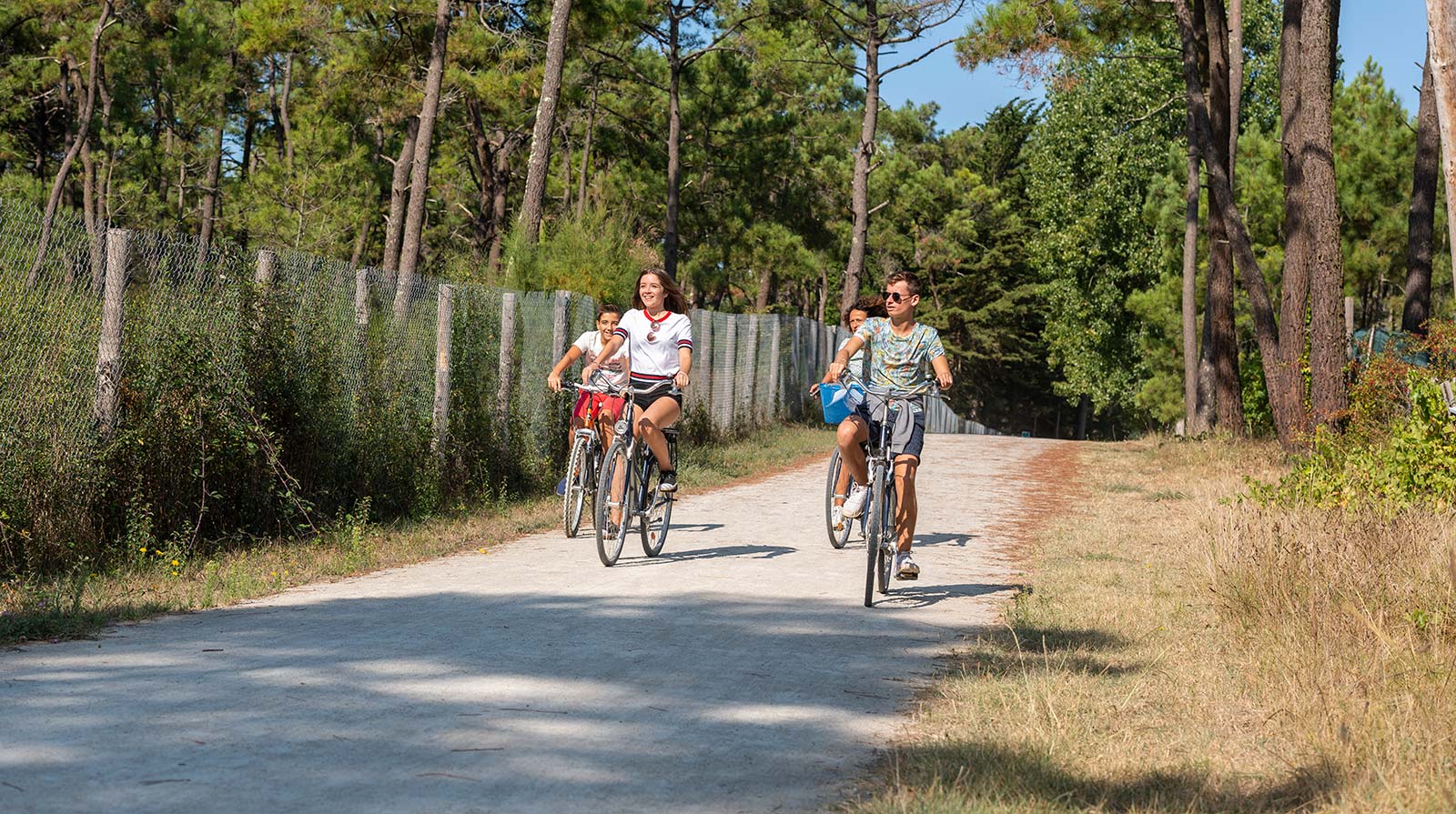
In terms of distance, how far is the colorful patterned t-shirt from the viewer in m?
9.09

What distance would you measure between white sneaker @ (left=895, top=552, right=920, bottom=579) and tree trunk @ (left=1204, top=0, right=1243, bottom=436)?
1507 centimetres

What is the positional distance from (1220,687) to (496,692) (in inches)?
118

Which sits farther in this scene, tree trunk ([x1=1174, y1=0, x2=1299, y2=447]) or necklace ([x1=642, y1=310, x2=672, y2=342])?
tree trunk ([x1=1174, y1=0, x2=1299, y2=447])

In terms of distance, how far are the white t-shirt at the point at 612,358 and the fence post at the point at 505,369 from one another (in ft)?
6.61

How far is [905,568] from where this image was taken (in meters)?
9.02

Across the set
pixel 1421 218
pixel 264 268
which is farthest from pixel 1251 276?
pixel 264 268

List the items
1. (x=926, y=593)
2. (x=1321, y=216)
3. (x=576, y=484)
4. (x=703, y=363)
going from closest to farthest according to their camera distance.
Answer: (x=926, y=593), (x=576, y=484), (x=1321, y=216), (x=703, y=363)

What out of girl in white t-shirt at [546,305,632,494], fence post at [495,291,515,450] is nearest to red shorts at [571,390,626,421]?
girl in white t-shirt at [546,305,632,494]

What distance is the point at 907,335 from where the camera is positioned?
9172 mm

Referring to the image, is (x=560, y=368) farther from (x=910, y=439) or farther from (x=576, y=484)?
(x=910, y=439)

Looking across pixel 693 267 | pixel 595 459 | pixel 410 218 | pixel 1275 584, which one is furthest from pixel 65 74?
pixel 1275 584

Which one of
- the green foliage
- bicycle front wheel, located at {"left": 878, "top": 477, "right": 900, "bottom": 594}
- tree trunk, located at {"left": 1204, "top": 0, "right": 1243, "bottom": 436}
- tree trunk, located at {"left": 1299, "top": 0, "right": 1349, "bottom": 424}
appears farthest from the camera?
tree trunk, located at {"left": 1204, "top": 0, "right": 1243, "bottom": 436}

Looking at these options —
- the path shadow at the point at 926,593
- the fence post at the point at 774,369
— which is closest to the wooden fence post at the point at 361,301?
the path shadow at the point at 926,593

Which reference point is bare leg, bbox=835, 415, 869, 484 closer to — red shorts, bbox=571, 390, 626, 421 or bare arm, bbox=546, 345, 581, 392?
red shorts, bbox=571, 390, 626, 421
